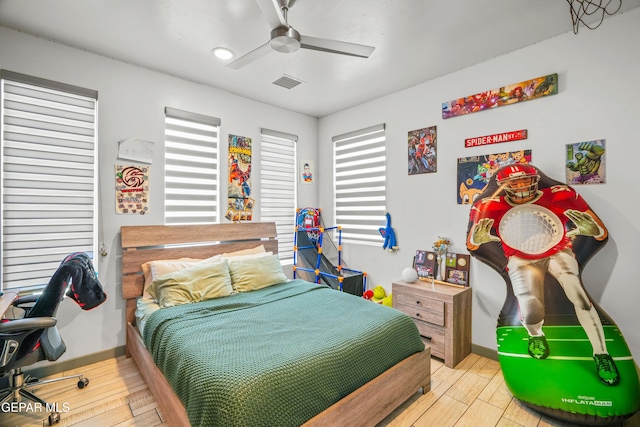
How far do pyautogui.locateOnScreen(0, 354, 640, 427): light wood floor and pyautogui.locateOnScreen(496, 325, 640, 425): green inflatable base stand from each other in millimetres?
166

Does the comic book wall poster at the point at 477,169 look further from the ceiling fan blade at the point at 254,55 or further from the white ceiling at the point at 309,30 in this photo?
the ceiling fan blade at the point at 254,55

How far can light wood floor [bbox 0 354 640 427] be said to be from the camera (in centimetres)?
187

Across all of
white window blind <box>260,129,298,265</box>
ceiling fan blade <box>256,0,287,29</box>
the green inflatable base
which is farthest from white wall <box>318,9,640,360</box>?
ceiling fan blade <box>256,0,287,29</box>

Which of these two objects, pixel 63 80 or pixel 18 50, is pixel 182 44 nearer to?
pixel 63 80

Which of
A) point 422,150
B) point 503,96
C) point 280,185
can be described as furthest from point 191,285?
point 503,96

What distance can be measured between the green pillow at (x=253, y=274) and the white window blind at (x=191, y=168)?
708 millimetres

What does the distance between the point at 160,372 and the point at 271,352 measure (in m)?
0.88

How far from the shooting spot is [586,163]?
221cm

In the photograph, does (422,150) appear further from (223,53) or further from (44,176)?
(44,176)

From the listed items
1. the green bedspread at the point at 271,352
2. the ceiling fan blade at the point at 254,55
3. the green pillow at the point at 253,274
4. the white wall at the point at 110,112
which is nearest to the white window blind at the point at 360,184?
the green pillow at the point at 253,274

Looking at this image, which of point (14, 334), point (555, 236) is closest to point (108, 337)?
point (14, 334)

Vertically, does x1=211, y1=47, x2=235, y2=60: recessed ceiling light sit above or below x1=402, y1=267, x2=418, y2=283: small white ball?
above

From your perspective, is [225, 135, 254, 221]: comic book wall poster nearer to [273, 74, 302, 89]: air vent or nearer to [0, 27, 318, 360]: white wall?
[0, 27, 318, 360]: white wall

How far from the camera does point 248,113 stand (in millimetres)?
3602
